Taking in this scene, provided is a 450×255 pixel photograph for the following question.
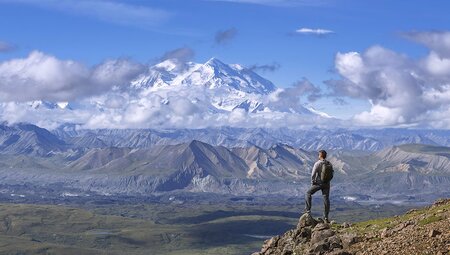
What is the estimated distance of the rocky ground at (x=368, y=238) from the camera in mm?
40281

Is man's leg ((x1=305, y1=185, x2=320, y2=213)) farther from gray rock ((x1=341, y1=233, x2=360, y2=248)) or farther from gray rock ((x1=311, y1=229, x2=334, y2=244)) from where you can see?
gray rock ((x1=341, y1=233, x2=360, y2=248))

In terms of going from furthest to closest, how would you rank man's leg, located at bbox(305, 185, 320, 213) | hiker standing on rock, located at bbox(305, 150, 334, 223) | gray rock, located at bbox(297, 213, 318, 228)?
1. gray rock, located at bbox(297, 213, 318, 228)
2. man's leg, located at bbox(305, 185, 320, 213)
3. hiker standing on rock, located at bbox(305, 150, 334, 223)

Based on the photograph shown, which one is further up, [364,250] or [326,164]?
[326,164]

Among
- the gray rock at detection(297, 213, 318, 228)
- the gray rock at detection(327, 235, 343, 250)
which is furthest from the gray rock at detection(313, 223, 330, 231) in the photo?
the gray rock at detection(327, 235, 343, 250)

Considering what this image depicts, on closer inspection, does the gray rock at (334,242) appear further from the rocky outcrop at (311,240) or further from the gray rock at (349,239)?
the gray rock at (349,239)

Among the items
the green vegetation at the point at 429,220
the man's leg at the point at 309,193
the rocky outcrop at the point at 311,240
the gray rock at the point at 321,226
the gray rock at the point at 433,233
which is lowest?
the rocky outcrop at the point at 311,240

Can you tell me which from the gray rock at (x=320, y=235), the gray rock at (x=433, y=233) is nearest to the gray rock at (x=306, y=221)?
the gray rock at (x=320, y=235)

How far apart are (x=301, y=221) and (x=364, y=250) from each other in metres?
9.98

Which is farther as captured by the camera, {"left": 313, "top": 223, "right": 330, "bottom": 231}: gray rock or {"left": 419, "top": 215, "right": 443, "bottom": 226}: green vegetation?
{"left": 313, "top": 223, "right": 330, "bottom": 231}: gray rock

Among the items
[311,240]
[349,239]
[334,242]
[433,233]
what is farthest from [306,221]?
[433,233]

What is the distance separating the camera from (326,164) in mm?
48844

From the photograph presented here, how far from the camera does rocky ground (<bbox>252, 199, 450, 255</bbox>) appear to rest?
4028 centimetres

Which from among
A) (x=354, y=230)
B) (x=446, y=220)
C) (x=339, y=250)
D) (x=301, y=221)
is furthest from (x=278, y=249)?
(x=446, y=220)

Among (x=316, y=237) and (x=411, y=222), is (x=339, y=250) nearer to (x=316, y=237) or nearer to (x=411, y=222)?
(x=316, y=237)
